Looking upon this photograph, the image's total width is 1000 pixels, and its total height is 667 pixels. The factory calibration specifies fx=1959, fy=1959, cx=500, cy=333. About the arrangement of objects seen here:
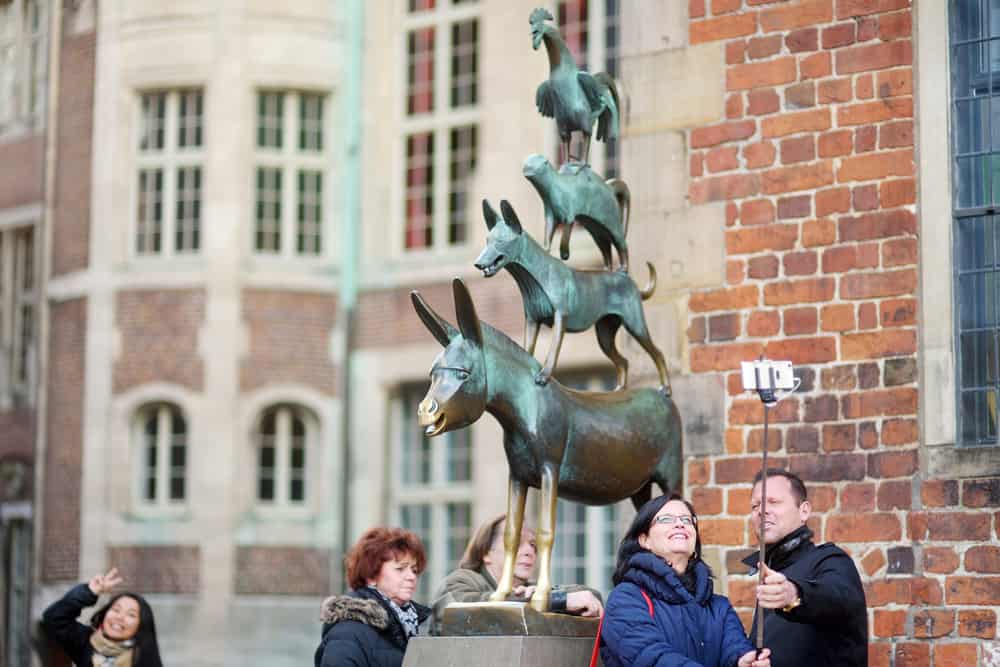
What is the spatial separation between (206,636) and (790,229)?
13.1m

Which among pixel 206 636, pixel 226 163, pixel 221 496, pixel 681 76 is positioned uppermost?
pixel 226 163

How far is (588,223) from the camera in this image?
7246 millimetres

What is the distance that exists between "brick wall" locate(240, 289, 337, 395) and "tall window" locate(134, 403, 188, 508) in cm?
107

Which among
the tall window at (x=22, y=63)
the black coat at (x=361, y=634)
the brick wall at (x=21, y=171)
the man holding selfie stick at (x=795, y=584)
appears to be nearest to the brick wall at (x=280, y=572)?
the brick wall at (x=21, y=171)

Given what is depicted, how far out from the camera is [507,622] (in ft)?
20.9

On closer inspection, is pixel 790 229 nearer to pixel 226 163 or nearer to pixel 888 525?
pixel 888 525

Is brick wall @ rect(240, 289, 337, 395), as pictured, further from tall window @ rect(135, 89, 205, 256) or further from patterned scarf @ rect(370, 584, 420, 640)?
patterned scarf @ rect(370, 584, 420, 640)

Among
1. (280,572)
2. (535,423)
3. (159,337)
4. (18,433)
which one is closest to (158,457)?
(159,337)

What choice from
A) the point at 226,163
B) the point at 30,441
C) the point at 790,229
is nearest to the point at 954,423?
the point at 790,229

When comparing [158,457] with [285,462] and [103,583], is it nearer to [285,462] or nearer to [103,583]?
[285,462]

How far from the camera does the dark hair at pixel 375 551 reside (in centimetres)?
689

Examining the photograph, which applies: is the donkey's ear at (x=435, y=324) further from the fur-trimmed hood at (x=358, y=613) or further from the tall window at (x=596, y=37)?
the tall window at (x=596, y=37)

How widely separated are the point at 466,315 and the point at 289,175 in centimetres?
1522

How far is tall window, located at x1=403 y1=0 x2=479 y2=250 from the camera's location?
20766 millimetres
